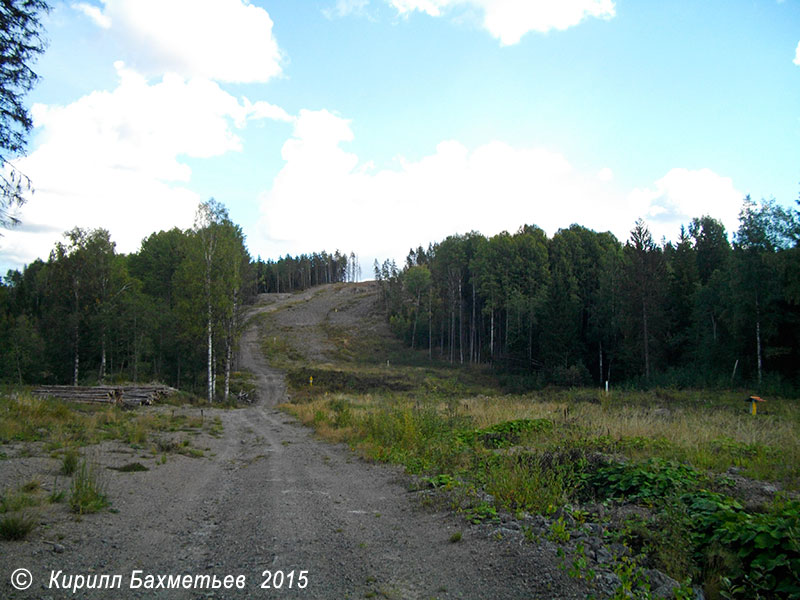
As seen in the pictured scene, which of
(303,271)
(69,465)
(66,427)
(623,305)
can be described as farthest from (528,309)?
(303,271)

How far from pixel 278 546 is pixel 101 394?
874 inches

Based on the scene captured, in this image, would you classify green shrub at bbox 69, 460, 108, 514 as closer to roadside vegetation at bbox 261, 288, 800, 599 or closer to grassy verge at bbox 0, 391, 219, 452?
grassy verge at bbox 0, 391, 219, 452

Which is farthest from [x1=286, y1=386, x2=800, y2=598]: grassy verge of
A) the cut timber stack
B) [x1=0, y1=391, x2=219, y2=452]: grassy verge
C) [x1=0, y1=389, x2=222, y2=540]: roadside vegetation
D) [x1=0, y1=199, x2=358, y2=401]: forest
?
[x1=0, y1=199, x2=358, y2=401]: forest

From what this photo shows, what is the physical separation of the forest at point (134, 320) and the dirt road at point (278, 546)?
23.9 metres

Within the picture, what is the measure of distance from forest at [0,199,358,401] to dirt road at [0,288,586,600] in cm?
2388

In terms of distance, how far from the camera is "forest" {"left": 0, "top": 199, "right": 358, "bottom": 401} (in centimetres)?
3181

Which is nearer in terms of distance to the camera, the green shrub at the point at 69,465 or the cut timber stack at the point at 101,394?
the green shrub at the point at 69,465

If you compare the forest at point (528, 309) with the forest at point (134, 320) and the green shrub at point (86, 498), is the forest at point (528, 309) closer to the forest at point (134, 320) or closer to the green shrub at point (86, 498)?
the forest at point (134, 320)

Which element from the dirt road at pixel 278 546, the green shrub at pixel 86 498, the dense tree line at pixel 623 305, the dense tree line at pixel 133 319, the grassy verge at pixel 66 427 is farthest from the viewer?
the dense tree line at pixel 623 305

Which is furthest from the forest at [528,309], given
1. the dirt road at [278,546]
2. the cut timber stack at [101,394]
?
the dirt road at [278,546]

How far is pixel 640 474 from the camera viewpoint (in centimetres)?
716

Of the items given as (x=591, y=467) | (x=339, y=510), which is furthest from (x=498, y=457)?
(x=339, y=510)

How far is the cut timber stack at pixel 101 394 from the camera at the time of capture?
2261 centimetres

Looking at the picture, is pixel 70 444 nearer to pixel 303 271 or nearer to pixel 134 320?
pixel 134 320
